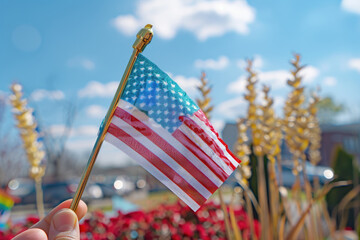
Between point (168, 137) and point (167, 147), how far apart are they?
2.0 inches

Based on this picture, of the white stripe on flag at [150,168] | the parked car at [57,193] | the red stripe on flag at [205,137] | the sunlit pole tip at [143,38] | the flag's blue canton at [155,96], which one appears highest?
the parked car at [57,193]

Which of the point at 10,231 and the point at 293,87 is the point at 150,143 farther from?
the point at 10,231

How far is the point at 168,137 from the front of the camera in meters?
1.77

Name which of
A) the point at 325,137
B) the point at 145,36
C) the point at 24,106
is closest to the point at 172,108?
the point at 145,36

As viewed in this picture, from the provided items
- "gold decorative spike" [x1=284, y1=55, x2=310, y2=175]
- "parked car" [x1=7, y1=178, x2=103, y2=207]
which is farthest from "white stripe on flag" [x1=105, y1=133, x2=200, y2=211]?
"parked car" [x1=7, y1=178, x2=103, y2=207]

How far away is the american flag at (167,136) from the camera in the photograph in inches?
69.2

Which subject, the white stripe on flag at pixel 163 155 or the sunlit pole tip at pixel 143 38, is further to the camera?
the white stripe on flag at pixel 163 155

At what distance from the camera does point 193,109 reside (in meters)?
1.78

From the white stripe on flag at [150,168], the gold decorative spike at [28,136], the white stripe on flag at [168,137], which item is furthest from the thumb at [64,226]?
the gold decorative spike at [28,136]

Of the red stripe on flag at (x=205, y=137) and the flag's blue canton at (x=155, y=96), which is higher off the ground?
the flag's blue canton at (x=155, y=96)

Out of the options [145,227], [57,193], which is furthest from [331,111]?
[145,227]

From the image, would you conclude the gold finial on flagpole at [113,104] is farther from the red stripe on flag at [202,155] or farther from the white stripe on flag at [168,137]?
the red stripe on flag at [202,155]

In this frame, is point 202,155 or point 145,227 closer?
point 202,155

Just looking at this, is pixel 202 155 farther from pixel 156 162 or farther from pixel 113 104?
pixel 113 104
